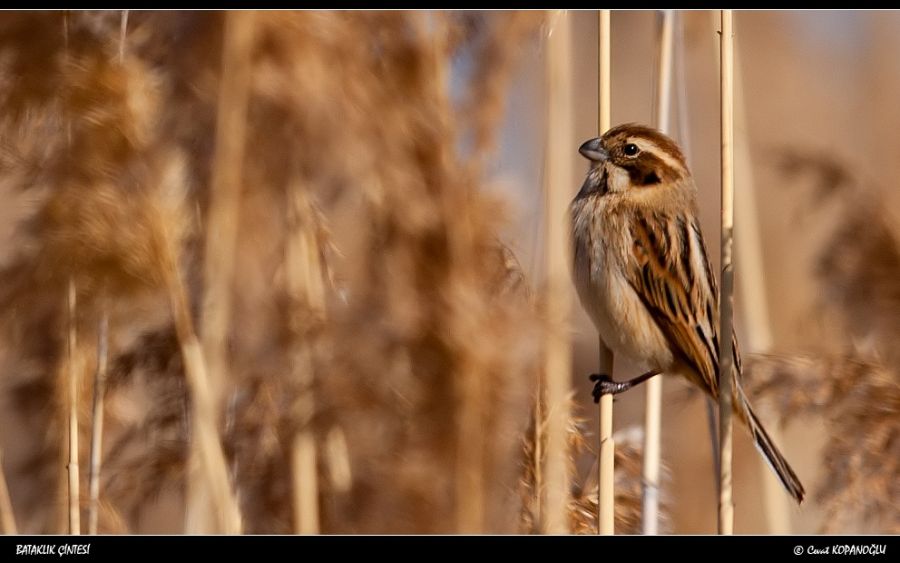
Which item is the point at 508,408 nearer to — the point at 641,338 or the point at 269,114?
the point at 641,338

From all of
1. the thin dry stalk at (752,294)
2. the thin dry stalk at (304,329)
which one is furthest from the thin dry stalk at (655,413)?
the thin dry stalk at (304,329)

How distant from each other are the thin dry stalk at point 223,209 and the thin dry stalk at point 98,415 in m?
0.29

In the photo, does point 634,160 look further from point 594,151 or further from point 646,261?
A: point 646,261

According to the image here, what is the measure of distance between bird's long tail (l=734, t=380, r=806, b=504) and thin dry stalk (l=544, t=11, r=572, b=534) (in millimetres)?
506

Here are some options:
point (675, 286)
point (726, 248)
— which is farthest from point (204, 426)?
point (675, 286)

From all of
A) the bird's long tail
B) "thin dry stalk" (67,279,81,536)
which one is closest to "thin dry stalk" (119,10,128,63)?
"thin dry stalk" (67,279,81,536)

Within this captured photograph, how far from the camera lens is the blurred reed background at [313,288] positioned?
10.2 ft

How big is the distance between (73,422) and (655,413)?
68.4 inches

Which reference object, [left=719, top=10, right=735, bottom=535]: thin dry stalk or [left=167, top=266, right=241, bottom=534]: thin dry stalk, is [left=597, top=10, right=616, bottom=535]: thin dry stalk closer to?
[left=719, top=10, right=735, bottom=535]: thin dry stalk

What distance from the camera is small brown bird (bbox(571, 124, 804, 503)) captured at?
3742 mm

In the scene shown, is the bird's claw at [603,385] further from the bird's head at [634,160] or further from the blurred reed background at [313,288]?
the bird's head at [634,160]

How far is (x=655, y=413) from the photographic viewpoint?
350 centimetres

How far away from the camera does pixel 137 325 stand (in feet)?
11.5

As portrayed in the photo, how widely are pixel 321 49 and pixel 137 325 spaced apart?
103 centimetres
